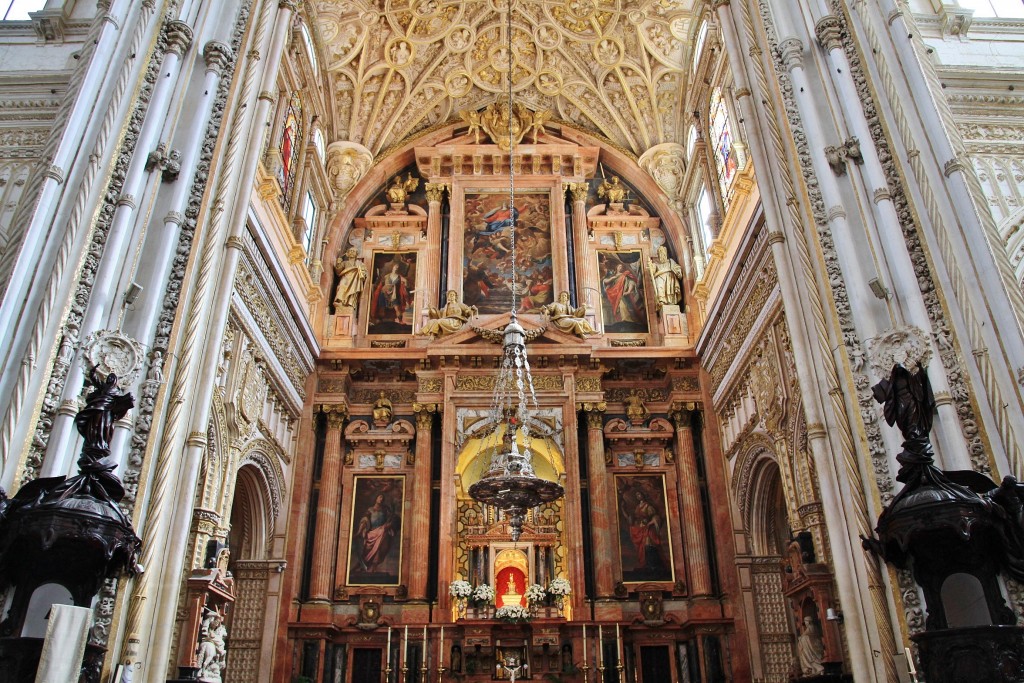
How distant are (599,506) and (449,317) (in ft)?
17.1

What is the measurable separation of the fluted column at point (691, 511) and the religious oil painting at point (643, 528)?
41 centimetres

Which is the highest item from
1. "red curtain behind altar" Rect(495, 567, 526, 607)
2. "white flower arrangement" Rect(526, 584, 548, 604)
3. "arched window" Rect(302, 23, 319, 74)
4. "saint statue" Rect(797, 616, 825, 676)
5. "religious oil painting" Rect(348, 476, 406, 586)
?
"arched window" Rect(302, 23, 319, 74)

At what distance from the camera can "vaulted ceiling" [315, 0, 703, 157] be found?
19047 millimetres

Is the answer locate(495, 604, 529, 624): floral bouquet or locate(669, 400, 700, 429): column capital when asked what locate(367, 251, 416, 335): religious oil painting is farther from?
locate(495, 604, 529, 624): floral bouquet

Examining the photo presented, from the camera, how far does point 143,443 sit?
28.6 feet

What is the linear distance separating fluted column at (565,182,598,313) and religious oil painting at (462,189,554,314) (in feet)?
2.14

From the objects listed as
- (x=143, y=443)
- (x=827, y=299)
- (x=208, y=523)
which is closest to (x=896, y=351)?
(x=827, y=299)

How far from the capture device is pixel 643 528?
16.7 m

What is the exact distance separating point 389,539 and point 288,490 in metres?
2.30

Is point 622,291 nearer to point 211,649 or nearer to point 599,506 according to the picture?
point 599,506

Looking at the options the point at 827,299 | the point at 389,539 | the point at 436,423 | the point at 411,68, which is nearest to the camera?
the point at 827,299

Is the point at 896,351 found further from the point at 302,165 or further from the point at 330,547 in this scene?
the point at 302,165

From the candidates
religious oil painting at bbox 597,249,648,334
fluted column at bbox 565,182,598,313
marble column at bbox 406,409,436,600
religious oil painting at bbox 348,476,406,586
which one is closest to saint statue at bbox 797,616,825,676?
marble column at bbox 406,409,436,600

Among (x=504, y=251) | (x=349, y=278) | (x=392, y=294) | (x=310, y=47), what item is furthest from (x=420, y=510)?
(x=310, y=47)
